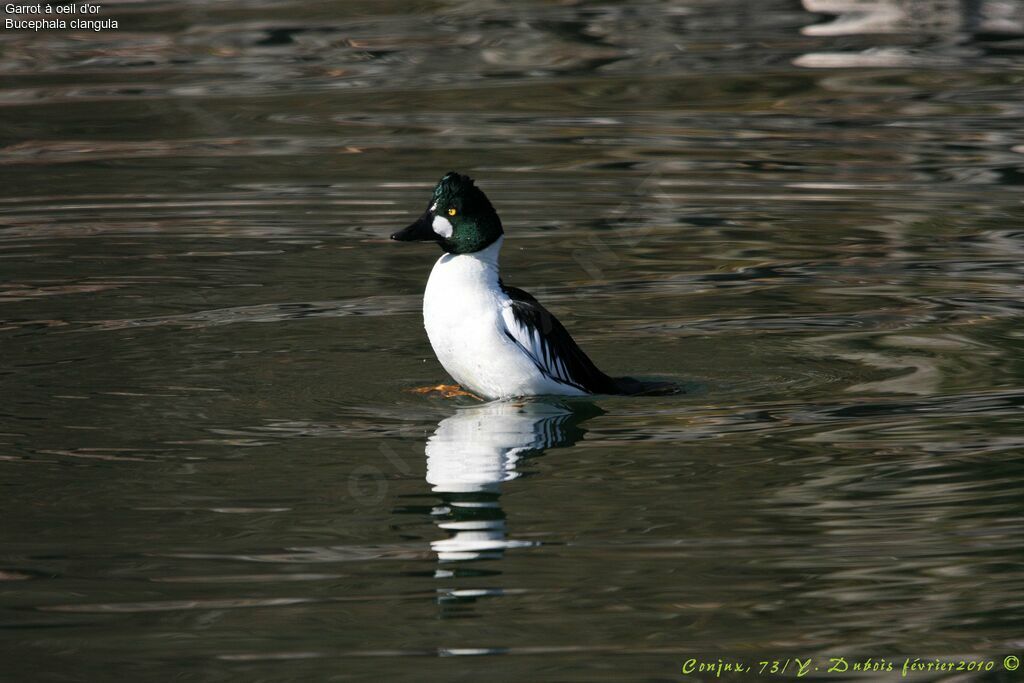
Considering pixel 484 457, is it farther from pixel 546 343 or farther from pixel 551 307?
pixel 551 307

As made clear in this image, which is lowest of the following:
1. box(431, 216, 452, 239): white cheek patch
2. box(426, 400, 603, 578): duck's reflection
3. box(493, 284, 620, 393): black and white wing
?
box(426, 400, 603, 578): duck's reflection

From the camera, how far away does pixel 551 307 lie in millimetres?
→ 9891

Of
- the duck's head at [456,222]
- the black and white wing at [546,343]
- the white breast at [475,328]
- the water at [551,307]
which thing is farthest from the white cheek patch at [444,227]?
the water at [551,307]

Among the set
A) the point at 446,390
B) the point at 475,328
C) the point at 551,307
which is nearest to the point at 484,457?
the point at 475,328

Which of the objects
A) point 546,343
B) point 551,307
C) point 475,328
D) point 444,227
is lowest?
point 551,307

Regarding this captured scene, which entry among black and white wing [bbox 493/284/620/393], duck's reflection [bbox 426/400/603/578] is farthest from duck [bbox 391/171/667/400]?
duck's reflection [bbox 426/400/603/578]

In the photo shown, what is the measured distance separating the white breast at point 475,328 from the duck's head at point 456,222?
0.06 meters

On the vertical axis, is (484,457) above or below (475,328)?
below

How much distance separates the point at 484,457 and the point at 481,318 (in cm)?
76

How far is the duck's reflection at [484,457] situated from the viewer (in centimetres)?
593

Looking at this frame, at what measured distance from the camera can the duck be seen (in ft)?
24.3

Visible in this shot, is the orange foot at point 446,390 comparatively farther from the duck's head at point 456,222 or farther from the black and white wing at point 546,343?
the duck's head at point 456,222

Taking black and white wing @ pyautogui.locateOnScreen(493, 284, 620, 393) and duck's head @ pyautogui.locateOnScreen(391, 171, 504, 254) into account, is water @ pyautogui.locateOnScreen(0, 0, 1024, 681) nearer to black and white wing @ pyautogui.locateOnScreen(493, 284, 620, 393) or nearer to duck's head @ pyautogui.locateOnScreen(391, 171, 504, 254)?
black and white wing @ pyautogui.locateOnScreen(493, 284, 620, 393)

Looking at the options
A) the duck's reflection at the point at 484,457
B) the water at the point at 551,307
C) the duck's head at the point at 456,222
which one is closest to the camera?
the water at the point at 551,307
